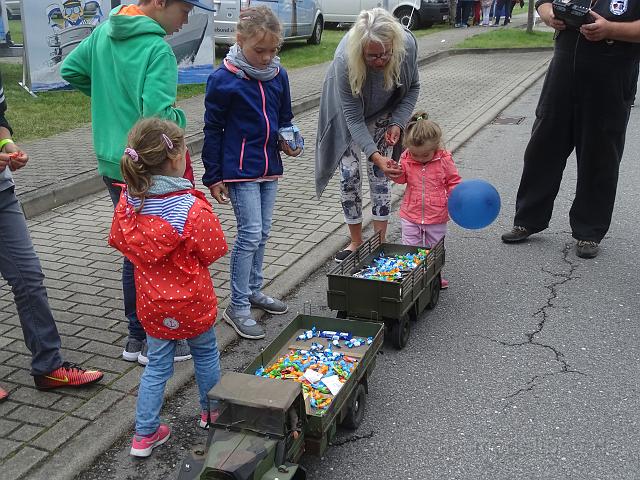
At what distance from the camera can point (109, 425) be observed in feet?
11.4

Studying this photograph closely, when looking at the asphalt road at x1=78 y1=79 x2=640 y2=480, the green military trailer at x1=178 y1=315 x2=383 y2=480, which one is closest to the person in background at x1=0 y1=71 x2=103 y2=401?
the asphalt road at x1=78 y1=79 x2=640 y2=480

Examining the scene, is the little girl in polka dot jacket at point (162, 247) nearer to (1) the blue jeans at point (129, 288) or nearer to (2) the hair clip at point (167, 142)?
(2) the hair clip at point (167, 142)

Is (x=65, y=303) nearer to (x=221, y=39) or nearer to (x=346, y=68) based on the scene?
(x=346, y=68)

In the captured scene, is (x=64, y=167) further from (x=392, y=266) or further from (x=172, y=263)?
(x=172, y=263)

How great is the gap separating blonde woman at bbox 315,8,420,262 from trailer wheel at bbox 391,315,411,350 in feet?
3.43

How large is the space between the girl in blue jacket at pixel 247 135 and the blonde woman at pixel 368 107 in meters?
0.60

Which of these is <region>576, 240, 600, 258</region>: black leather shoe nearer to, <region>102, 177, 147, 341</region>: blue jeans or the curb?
<region>102, 177, 147, 341</region>: blue jeans

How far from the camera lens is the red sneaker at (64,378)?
3723 millimetres

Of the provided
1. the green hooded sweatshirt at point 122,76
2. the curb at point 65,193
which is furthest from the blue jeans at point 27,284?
the curb at point 65,193

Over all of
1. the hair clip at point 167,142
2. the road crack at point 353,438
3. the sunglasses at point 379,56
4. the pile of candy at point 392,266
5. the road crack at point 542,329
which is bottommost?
the road crack at point 353,438

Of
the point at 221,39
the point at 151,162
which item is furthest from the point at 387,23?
the point at 221,39

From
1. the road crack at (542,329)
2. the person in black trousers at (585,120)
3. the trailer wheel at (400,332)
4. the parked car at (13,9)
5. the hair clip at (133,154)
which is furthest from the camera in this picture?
the parked car at (13,9)

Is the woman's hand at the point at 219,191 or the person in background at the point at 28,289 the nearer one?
the person in background at the point at 28,289

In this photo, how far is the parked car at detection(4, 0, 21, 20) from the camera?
1248cm
